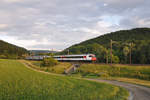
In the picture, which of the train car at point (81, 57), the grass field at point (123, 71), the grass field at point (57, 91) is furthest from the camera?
the train car at point (81, 57)

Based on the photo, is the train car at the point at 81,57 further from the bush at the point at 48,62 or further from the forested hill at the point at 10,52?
the forested hill at the point at 10,52

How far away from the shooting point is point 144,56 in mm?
53781

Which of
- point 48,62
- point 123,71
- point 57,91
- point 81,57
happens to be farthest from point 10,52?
point 57,91

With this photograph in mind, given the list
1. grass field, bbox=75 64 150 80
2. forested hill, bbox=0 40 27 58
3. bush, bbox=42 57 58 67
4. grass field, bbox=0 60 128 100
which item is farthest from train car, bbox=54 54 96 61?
forested hill, bbox=0 40 27 58

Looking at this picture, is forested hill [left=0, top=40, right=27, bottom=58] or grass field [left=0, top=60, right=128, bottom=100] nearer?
grass field [left=0, top=60, right=128, bottom=100]

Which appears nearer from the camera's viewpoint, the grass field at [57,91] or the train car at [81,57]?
the grass field at [57,91]

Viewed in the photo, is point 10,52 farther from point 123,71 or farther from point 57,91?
point 57,91

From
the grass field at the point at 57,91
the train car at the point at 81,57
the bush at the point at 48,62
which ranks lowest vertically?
the grass field at the point at 57,91

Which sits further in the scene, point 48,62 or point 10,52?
point 10,52

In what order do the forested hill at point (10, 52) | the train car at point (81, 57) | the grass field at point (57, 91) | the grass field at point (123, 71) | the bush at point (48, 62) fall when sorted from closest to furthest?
1. the grass field at point (57, 91)
2. the grass field at point (123, 71)
3. the train car at point (81, 57)
4. the bush at point (48, 62)
5. the forested hill at point (10, 52)

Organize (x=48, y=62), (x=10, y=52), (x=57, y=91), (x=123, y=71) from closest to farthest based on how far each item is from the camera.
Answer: (x=57, y=91)
(x=123, y=71)
(x=48, y=62)
(x=10, y=52)

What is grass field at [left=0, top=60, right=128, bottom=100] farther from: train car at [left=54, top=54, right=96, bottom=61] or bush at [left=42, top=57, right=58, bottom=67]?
bush at [left=42, top=57, right=58, bottom=67]

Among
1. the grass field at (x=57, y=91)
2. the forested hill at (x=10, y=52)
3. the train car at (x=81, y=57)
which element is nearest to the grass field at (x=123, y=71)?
the train car at (x=81, y=57)

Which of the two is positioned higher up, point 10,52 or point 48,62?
point 10,52
